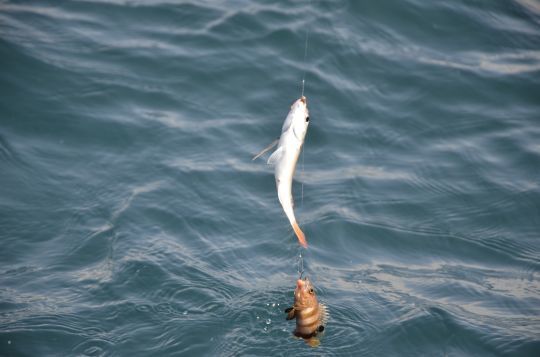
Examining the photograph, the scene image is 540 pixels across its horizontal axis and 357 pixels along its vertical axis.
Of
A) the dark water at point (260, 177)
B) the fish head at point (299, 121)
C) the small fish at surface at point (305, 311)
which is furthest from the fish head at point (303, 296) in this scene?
the fish head at point (299, 121)

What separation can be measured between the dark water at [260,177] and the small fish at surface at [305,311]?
575 millimetres

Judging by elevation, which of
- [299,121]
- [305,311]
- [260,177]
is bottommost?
[260,177]

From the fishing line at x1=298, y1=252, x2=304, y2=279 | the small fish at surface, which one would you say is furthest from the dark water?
the small fish at surface

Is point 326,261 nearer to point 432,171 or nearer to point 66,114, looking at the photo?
point 432,171

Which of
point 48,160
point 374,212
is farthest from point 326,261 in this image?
point 48,160

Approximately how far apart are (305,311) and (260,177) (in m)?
3.12

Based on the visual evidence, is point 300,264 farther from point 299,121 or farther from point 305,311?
point 299,121

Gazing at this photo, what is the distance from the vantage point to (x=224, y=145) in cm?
974

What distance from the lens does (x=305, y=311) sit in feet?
21.4

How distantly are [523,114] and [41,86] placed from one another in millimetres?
6817

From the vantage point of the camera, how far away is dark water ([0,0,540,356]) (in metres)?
7.48

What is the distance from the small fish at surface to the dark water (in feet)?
1.89

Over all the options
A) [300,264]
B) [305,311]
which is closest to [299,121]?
[305,311]

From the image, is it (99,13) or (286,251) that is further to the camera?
(99,13)
